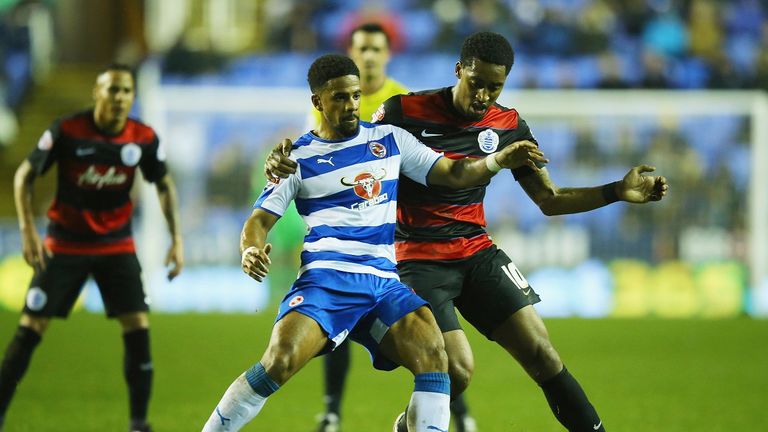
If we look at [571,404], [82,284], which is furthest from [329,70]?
[82,284]

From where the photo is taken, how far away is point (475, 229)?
5969 millimetres

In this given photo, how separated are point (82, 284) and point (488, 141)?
281 cm

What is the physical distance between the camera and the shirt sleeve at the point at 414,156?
5566 millimetres

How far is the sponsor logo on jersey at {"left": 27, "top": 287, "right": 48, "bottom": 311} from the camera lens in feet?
22.6

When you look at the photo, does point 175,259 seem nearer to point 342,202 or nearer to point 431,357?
point 342,202

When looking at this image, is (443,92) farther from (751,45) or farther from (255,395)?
(751,45)

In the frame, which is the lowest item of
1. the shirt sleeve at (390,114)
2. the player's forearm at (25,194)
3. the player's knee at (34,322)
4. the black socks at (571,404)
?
the black socks at (571,404)

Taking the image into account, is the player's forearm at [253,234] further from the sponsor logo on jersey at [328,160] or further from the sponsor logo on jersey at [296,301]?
the sponsor logo on jersey at [328,160]

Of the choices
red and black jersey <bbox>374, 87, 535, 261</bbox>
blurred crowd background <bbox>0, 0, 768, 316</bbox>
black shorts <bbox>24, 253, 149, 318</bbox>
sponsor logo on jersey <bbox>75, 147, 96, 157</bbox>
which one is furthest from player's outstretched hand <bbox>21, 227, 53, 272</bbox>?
blurred crowd background <bbox>0, 0, 768, 316</bbox>

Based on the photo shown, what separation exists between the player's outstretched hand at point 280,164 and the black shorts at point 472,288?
0.93 metres

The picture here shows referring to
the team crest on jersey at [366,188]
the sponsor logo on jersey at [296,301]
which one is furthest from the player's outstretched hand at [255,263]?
the team crest on jersey at [366,188]

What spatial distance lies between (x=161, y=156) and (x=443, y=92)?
2.19 meters

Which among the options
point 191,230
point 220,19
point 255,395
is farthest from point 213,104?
point 255,395

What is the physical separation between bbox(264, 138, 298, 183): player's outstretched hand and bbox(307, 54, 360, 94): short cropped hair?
310 millimetres
